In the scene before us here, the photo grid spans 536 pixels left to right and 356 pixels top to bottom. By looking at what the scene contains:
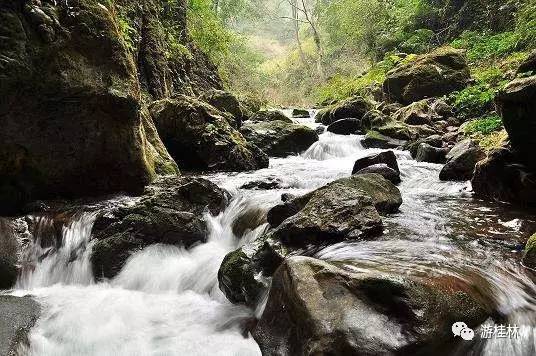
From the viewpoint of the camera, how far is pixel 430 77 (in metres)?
14.6

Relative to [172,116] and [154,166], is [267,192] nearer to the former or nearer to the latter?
[154,166]

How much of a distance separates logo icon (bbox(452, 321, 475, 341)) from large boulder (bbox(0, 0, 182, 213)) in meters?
5.20

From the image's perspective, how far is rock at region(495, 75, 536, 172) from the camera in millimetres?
4935

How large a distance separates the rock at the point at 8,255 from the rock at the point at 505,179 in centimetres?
660

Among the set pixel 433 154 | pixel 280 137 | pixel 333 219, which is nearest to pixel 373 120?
pixel 280 137

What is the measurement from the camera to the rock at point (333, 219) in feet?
14.4

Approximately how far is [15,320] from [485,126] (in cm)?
1001

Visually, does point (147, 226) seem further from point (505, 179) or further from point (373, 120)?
point (373, 120)

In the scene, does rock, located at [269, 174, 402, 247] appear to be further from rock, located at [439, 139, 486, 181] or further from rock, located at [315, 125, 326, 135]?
rock, located at [315, 125, 326, 135]

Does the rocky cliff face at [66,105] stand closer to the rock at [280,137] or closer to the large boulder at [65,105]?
the large boulder at [65,105]

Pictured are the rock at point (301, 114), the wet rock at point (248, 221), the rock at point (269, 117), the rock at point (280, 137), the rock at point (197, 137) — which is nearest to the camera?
the wet rock at point (248, 221)

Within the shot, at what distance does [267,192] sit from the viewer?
7.14 meters

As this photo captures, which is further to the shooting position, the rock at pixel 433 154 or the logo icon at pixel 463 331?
the rock at pixel 433 154

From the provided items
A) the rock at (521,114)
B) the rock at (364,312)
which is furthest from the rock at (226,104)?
the rock at (364,312)
